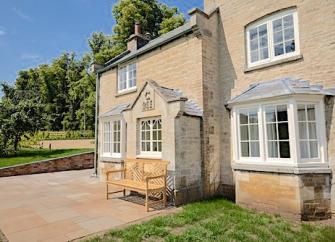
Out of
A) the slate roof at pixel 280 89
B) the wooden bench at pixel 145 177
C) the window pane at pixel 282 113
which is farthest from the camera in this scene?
the wooden bench at pixel 145 177

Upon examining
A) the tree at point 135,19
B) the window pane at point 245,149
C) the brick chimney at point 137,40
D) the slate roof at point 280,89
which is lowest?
the window pane at point 245,149

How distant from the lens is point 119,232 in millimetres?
5398

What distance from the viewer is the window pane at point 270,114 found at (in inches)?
291

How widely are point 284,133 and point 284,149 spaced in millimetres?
468

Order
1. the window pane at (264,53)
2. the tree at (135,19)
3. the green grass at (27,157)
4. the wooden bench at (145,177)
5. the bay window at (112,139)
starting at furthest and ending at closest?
the tree at (135,19) → the green grass at (27,157) → the bay window at (112,139) → the window pane at (264,53) → the wooden bench at (145,177)

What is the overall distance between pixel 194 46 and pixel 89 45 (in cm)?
2933

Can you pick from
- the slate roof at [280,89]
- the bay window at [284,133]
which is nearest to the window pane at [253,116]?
the bay window at [284,133]

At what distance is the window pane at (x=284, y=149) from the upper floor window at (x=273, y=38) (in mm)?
2835

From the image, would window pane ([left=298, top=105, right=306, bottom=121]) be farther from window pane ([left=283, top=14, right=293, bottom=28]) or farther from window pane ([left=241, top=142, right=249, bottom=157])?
window pane ([left=283, top=14, right=293, bottom=28])

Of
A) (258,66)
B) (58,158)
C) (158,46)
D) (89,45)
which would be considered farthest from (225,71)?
(89,45)

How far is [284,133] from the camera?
718 cm

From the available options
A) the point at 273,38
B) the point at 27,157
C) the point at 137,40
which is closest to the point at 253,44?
the point at 273,38

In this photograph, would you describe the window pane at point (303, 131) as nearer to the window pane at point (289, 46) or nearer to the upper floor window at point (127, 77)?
the window pane at point (289, 46)

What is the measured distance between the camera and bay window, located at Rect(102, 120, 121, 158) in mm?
12125
